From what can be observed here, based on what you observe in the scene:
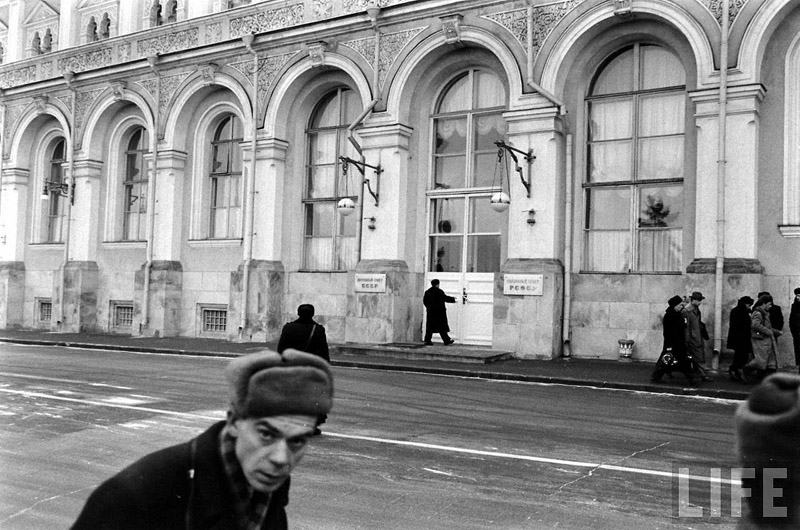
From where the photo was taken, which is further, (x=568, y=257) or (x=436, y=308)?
(x=436, y=308)

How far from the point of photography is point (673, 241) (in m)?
18.0

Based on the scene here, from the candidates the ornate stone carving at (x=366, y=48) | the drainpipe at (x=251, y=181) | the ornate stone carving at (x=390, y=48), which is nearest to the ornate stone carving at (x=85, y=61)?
the drainpipe at (x=251, y=181)

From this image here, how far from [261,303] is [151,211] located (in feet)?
18.5

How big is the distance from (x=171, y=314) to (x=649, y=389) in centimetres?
1586

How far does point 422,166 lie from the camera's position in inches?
850

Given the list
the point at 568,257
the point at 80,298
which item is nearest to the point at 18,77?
the point at 80,298

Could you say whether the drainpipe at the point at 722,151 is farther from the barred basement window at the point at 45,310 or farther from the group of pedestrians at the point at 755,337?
the barred basement window at the point at 45,310

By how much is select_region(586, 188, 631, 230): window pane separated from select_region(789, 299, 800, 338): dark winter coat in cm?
444

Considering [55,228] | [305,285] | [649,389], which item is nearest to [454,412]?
[649,389]

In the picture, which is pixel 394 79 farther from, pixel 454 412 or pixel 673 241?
pixel 454 412

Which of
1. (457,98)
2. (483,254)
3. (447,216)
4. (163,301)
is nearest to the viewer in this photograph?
(483,254)

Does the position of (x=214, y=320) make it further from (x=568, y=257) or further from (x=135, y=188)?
(x=568, y=257)

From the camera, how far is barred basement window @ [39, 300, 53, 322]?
2933cm

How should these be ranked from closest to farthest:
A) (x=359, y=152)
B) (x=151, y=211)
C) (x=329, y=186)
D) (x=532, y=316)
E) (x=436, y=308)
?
(x=532, y=316)
(x=436, y=308)
(x=359, y=152)
(x=329, y=186)
(x=151, y=211)
